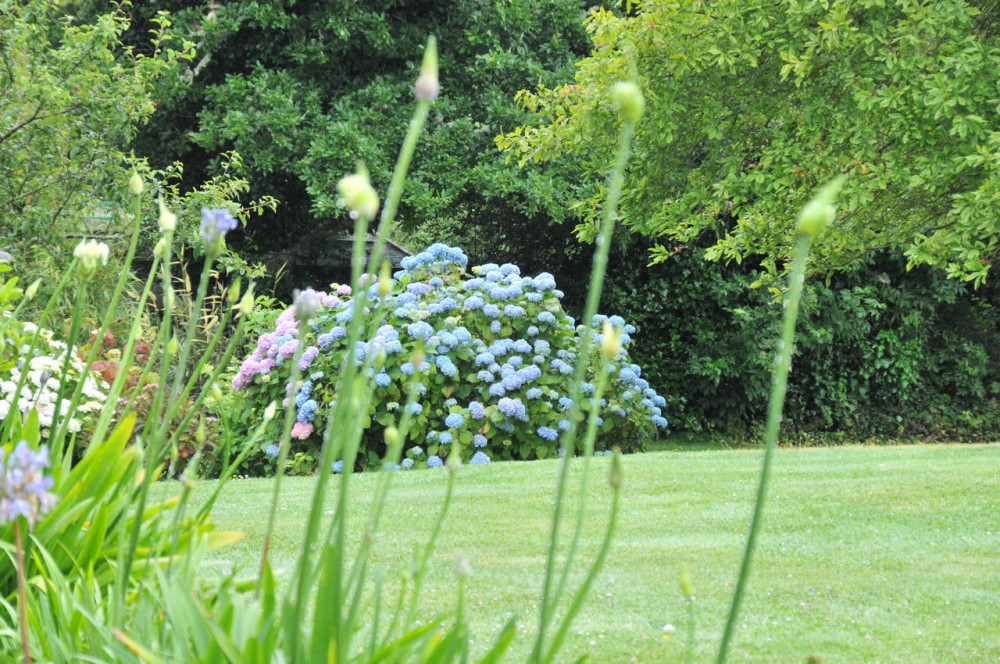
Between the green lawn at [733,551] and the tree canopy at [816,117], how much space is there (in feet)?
4.69

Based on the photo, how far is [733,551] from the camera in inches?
174

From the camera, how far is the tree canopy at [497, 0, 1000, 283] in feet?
16.9

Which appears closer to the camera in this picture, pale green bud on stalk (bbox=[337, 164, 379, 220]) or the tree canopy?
pale green bud on stalk (bbox=[337, 164, 379, 220])

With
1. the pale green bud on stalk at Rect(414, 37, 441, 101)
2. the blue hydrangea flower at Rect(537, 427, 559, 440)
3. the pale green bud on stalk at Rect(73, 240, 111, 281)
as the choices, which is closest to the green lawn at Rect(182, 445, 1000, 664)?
the blue hydrangea flower at Rect(537, 427, 559, 440)

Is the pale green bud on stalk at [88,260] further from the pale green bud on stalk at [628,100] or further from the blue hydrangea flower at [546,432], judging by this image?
the blue hydrangea flower at [546,432]

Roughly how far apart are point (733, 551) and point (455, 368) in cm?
382

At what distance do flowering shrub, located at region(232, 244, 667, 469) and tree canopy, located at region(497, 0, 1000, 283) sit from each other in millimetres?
1463

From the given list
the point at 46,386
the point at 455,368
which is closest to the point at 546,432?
the point at 455,368

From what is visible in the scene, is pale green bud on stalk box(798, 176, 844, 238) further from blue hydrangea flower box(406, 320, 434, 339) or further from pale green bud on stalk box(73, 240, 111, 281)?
blue hydrangea flower box(406, 320, 434, 339)

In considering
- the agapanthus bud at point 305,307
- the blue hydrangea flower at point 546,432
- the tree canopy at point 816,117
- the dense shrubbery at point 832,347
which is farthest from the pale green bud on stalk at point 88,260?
the dense shrubbery at point 832,347

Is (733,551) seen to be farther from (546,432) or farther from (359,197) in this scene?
(359,197)

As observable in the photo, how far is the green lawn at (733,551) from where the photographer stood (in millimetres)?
3387

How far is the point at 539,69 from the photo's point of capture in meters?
11.2

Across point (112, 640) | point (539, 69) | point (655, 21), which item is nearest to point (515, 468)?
point (655, 21)
